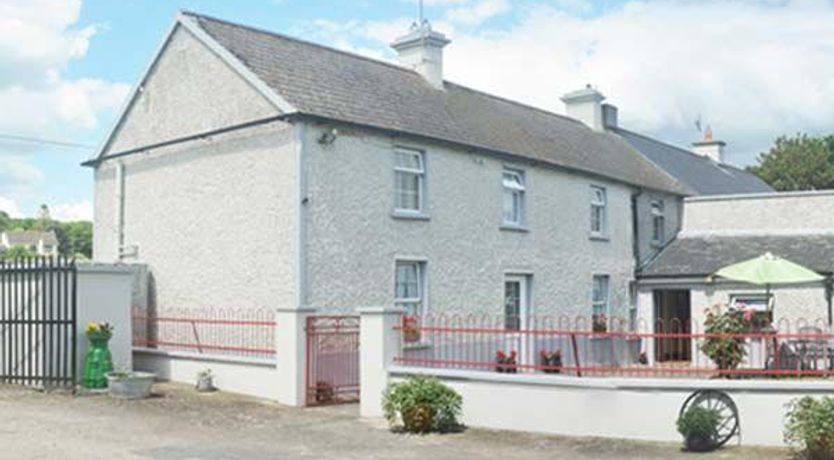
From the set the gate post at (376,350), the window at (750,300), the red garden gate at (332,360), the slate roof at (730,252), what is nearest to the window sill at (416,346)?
the red garden gate at (332,360)

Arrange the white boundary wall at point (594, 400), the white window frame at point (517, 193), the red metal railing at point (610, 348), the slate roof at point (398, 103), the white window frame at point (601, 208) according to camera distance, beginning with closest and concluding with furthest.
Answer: the white boundary wall at point (594, 400), the red metal railing at point (610, 348), the slate roof at point (398, 103), the white window frame at point (517, 193), the white window frame at point (601, 208)

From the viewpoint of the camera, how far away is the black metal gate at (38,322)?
615 inches

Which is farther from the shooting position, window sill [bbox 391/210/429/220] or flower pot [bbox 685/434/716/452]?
window sill [bbox 391/210/429/220]

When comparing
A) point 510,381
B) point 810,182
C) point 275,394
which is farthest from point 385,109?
point 810,182

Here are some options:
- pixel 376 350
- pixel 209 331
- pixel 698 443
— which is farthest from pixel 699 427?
pixel 209 331

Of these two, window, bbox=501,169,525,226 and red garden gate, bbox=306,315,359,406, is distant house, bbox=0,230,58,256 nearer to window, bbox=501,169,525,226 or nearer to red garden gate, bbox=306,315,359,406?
window, bbox=501,169,525,226

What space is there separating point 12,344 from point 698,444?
1197 centimetres

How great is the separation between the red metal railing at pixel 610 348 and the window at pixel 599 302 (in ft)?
1.08

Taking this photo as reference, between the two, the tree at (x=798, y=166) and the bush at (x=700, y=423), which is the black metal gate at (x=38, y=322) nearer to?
the bush at (x=700, y=423)

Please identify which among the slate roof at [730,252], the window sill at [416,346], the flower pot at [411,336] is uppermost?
the slate roof at [730,252]

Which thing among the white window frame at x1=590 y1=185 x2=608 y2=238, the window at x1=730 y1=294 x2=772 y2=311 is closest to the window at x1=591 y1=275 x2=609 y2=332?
the white window frame at x1=590 y1=185 x2=608 y2=238

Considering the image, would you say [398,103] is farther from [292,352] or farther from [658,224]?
[658,224]

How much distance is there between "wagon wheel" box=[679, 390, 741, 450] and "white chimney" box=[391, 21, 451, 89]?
1314 cm

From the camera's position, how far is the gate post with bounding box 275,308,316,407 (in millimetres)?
14664
